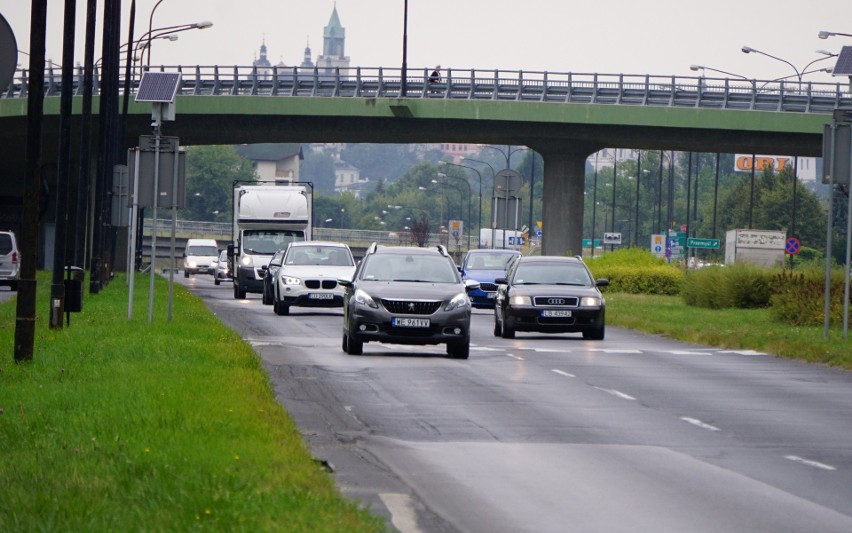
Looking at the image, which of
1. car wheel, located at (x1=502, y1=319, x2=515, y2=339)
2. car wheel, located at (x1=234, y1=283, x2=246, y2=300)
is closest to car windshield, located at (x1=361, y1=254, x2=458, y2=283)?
car wheel, located at (x1=502, y1=319, x2=515, y2=339)

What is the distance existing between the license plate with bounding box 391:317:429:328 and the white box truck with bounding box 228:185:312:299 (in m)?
25.7

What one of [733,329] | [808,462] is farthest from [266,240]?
[808,462]

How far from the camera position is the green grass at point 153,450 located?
8117 millimetres

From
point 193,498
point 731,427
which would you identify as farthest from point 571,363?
point 193,498

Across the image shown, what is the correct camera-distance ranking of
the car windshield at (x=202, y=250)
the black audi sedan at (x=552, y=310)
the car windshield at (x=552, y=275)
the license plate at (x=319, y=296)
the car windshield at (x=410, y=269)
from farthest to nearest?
the car windshield at (x=202, y=250) < the license plate at (x=319, y=296) < the car windshield at (x=552, y=275) < the black audi sedan at (x=552, y=310) < the car windshield at (x=410, y=269)

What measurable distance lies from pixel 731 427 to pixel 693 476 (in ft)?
11.8

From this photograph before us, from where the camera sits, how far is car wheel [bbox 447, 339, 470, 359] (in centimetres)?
2409

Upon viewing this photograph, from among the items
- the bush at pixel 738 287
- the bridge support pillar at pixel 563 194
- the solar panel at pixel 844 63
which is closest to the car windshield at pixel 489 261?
the bush at pixel 738 287

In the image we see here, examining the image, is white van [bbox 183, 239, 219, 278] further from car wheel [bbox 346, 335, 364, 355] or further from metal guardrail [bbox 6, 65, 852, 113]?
car wheel [bbox 346, 335, 364, 355]

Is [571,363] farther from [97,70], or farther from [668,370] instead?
[97,70]

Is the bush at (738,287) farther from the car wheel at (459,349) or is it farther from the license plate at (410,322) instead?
the license plate at (410,322)

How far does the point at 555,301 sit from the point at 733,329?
16.0ft

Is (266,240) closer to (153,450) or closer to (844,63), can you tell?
(844,63)

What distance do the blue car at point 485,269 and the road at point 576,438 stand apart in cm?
2135
